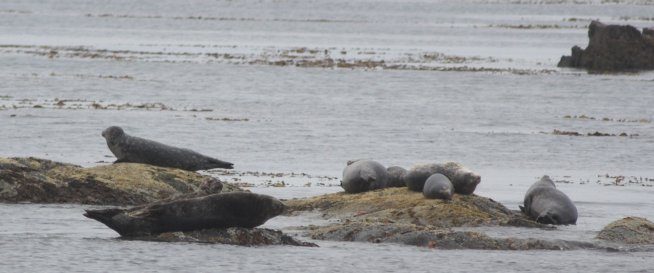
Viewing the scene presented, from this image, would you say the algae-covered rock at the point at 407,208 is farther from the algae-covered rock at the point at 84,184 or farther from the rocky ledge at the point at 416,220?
the algae-covered rock at the point at 84,184

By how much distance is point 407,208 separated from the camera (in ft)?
57.4

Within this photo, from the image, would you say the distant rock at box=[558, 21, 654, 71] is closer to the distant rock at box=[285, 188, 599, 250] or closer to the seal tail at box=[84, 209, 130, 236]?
the distant rock at box=[285, 188, 599, 250]

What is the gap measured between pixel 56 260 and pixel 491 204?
6066 mm

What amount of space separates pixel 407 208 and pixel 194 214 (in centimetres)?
350

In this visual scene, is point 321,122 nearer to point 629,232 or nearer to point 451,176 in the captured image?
point 451,176

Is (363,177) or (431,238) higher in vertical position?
(363,177)

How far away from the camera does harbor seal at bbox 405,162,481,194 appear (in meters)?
18.0

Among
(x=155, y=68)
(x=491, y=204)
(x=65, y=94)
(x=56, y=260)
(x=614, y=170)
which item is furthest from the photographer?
(x=155, y=68)

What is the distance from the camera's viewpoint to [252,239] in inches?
606

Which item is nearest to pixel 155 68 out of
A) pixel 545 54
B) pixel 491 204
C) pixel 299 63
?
pixel 299 63

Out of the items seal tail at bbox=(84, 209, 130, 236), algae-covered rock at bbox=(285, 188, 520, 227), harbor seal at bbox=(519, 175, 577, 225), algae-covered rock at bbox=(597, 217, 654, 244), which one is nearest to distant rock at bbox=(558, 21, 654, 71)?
harbor seal at bbox=(519, 175, 577, 225)

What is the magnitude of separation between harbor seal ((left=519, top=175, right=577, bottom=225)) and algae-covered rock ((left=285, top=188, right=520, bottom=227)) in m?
0.33

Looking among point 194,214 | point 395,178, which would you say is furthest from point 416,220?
point 194,214

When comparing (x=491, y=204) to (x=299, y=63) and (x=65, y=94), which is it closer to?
(x=65, y=94)
